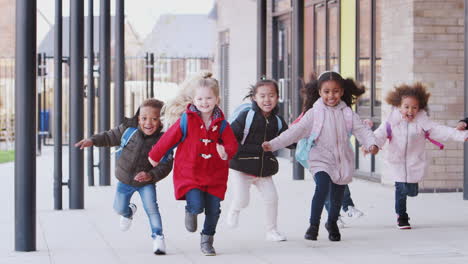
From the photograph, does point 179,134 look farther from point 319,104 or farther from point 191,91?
point 319,104

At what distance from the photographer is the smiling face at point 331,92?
823cm

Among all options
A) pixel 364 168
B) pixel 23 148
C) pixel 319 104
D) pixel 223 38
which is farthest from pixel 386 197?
pixel 223 38

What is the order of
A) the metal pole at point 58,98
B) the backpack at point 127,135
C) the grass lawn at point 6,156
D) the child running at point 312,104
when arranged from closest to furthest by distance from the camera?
the backpack at point 127,135 < the child running at point 312,104 < the metal pole at point 58,98 < the grass lawn at point 6,156

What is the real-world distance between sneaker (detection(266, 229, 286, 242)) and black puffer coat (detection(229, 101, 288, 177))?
1.52 feet

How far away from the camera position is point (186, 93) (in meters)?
7.57

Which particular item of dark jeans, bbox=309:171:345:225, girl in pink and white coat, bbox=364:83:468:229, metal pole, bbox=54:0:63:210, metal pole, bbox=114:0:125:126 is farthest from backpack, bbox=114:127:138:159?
metal pole, bbox=114:0:125:126

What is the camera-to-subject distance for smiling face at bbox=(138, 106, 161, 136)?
25.3 feet

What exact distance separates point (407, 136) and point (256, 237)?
1.71 meters

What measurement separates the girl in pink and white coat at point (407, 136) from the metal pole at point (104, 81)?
5.31m

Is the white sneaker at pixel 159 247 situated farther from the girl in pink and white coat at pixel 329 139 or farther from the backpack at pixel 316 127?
the backpack at pixel 316 127

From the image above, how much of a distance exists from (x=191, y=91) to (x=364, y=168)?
7.68m

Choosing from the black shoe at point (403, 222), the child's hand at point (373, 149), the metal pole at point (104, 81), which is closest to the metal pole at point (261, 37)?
the metal pole at point (104, 81)

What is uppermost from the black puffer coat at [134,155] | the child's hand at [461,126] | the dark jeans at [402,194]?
the child's hand at [461,126]

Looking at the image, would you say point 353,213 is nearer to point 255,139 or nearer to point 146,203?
point 255,139
